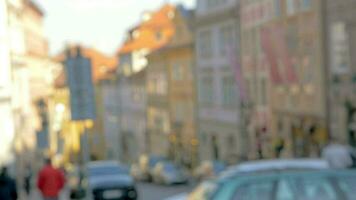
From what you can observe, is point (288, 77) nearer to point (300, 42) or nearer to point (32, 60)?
point (300, 42)

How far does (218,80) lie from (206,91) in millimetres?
3848

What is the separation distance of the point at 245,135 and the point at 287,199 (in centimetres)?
4233

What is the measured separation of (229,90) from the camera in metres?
55.6

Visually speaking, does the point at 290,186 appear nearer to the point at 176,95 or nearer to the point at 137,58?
the point at 176,95

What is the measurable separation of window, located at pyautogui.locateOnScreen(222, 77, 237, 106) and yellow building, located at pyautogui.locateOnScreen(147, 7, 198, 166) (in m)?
7.55

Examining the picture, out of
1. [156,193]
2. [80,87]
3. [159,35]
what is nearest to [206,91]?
[156,193]

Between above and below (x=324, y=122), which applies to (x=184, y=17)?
above

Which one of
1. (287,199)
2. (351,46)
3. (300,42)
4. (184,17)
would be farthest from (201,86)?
(287,199)

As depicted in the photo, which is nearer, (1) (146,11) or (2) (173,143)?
(2) (173,143)

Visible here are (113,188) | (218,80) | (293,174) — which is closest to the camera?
(293,174)

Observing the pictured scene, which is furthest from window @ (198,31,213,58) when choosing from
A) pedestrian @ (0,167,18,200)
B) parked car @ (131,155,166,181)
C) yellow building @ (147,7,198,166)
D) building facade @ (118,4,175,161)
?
pedestrian @ (0,167,18,200)

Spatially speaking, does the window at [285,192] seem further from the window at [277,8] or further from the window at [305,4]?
the window at [277,8]

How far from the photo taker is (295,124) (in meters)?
42.0

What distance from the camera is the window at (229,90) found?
2143 inches
